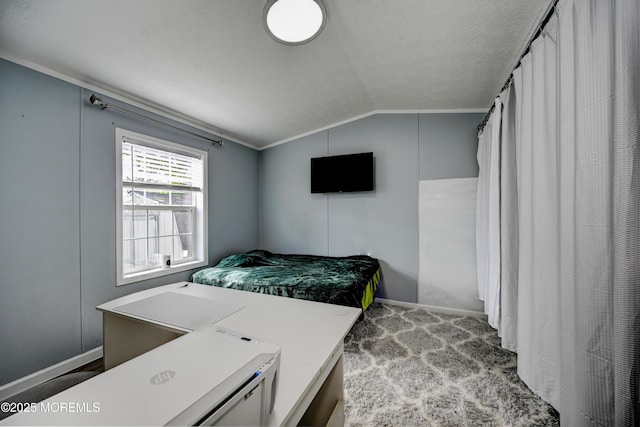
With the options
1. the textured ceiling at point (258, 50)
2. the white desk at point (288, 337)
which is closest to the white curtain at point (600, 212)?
the textured ceiling at point (258, 50)

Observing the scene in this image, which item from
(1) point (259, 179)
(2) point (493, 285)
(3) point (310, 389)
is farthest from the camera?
(1) point (259, 179)

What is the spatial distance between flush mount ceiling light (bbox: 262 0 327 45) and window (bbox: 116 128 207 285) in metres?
1.82

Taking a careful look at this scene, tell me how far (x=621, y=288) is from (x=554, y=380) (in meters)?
0.83

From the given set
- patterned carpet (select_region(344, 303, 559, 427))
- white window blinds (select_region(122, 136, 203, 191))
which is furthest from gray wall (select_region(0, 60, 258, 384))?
patterned carpet (select_region(344, 303, 559, 427))

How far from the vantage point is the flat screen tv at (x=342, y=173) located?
11.0 ft

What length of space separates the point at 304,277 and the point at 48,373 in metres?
2.14

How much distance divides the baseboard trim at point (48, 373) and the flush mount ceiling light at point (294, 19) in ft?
10.0

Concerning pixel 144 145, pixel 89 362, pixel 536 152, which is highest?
pixel 144 145

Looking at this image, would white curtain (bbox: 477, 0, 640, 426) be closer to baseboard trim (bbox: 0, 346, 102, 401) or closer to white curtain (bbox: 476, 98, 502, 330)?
white curtain (bbox: 476, 98, 502, 330)

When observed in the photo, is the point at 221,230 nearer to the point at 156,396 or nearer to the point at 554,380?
the point at 156,396

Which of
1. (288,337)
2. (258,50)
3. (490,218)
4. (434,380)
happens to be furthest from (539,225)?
(258,50)

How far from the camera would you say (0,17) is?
144cm

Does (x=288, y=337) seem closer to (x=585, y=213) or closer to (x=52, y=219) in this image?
(x=585, y=213)

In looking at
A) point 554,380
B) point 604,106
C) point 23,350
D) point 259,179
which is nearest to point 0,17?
point 23,350
